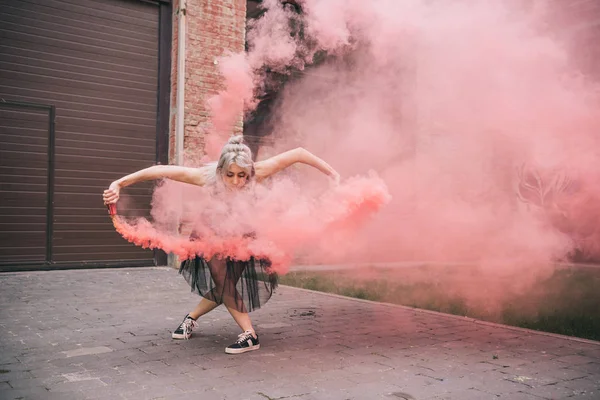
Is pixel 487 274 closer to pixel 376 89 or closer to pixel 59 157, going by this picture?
pixel 376 89

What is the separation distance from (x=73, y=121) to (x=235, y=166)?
5.91 meters

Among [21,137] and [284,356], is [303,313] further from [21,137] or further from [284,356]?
[21,137]

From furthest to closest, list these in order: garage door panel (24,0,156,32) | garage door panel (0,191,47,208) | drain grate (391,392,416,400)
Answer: garage door panel (24,0,156,32) → garage door panel (0,191,47,208) → drain grate (391,392,416,400)

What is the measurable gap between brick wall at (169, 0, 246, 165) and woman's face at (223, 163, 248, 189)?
5241 millimetres

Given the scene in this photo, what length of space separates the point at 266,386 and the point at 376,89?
737 centimetres

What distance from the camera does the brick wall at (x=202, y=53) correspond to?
365 inches

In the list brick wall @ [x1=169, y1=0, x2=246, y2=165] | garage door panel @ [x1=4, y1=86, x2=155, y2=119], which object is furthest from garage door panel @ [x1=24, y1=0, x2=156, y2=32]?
garage door panel @ [x1=4, y1=86, x2=155, y2=119]

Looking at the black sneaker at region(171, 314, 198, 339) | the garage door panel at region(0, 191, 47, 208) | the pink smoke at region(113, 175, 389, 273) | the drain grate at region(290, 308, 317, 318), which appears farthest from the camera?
the garage door panel at region(0, 191, 47, 208)

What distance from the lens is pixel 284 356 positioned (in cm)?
400

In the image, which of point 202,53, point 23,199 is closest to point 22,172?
point 23,199

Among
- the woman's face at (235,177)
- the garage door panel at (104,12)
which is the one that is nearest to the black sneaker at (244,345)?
the woman's face at (235,177)

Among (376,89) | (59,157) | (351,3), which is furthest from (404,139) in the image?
(59,157)

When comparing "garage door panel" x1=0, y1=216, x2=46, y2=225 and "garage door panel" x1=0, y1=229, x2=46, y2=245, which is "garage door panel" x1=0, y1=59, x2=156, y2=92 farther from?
"garage door panel" x1=0, y1=229, x2=46, y2=245

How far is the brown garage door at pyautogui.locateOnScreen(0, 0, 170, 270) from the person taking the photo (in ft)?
27.1
